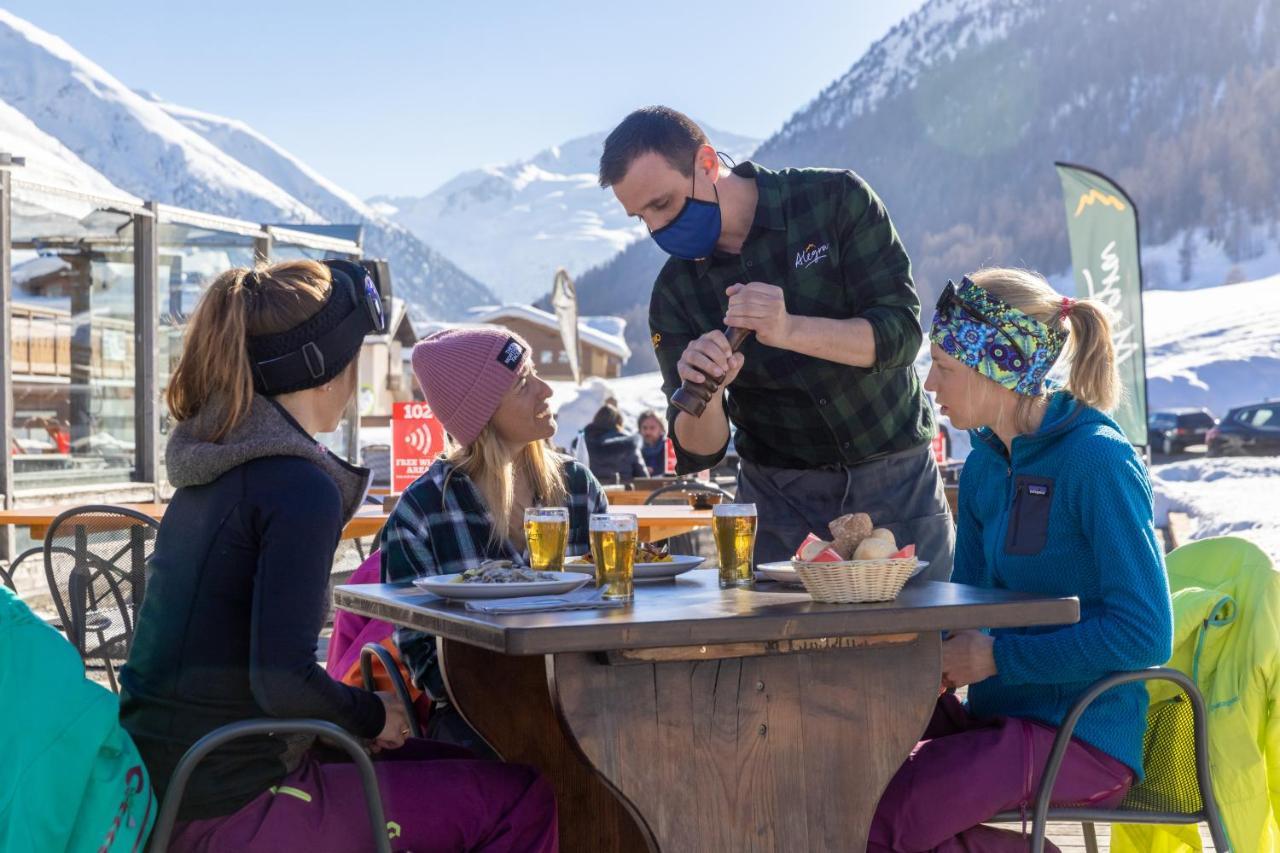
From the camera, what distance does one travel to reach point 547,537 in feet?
7.97

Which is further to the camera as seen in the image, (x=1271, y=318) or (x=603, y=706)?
(x=1271, y=318)

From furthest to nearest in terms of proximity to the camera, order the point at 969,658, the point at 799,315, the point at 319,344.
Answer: the point at 799,315
the point at 969,658
the point at 319,344

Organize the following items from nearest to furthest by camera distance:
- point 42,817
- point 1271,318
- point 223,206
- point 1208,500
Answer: point 42,817
point 1208,500
point 1271,318
point 223,206

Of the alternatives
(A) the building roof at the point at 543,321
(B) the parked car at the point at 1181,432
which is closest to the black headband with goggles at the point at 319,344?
(B) the parked car at the point at 1181,432

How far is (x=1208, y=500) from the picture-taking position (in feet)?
43.3

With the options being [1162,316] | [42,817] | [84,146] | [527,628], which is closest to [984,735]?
[527,628]

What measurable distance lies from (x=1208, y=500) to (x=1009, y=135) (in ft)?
375

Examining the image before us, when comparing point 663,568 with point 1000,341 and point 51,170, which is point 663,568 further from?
point 51,170

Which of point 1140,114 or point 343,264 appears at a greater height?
point 1140,114

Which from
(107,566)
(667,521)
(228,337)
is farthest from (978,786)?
(667,521)

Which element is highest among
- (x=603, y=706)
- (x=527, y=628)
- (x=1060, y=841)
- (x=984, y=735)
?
(x=527, y=628)

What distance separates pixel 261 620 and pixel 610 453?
31.0 ft

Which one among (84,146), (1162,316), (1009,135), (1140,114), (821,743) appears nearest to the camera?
(821,743)

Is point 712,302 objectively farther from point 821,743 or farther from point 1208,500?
point 1208,500
